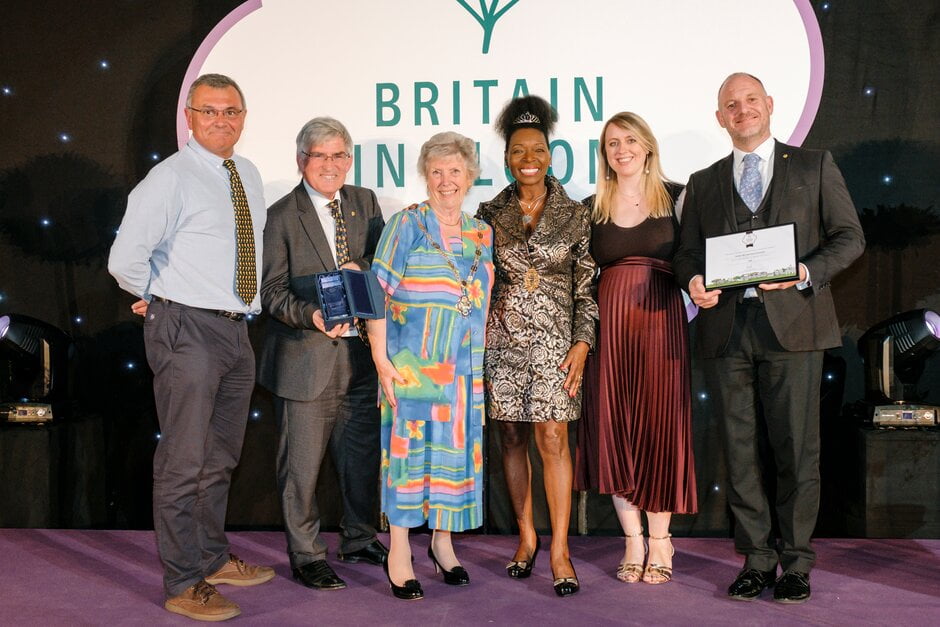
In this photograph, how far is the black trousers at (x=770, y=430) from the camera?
122 inches

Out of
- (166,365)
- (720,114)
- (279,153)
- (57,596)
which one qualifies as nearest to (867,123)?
(720,114)

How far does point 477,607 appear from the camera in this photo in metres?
3.01

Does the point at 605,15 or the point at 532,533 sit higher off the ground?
the point at 605,15

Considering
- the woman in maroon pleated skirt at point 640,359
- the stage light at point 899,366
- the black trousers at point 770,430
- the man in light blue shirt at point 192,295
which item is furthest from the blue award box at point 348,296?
the stage light at point 899,366

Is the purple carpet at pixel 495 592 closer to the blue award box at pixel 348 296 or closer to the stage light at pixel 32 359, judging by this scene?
the stage light at pixel 32 359

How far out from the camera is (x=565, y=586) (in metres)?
3.12

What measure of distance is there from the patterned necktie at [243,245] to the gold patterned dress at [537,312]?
0.91m

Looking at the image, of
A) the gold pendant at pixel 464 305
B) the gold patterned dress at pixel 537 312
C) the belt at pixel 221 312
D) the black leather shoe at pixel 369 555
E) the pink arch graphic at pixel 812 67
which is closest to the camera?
the belt at pixel 221 312

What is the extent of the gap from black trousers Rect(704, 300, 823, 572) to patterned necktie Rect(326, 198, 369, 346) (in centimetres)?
136

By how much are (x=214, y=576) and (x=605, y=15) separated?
122 inches

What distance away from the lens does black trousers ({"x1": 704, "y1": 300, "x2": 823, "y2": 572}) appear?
3104 mm


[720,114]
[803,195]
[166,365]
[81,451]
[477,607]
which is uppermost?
[720,114]

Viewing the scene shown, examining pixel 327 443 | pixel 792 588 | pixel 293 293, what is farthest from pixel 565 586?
pixel 293 293

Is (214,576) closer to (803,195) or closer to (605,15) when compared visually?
(803,195)
